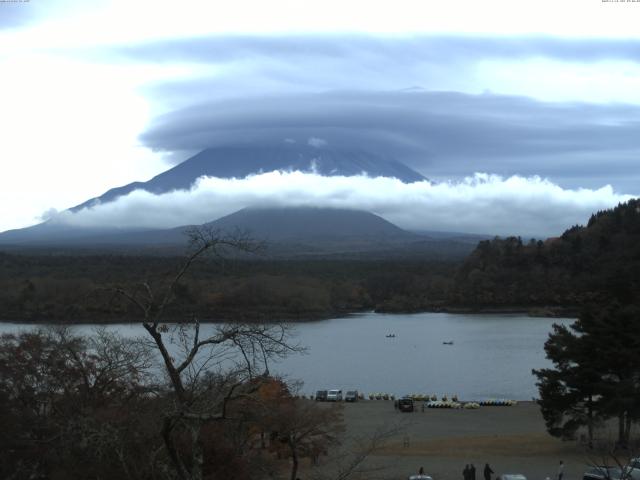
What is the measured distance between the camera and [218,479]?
8391 mm

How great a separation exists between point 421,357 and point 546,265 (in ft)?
153

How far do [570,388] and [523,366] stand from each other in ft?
70.4

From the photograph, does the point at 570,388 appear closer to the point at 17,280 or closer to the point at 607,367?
the point at 607,367

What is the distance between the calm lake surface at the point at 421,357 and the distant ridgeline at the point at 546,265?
13699 millimetres

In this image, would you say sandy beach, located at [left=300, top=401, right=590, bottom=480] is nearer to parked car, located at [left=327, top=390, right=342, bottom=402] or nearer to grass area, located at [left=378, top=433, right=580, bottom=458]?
grass area, located at [left=378, top=433, right=580, bottom=458]

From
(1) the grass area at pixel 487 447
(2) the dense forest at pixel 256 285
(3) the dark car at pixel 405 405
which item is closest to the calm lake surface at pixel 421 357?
(1) the grass area at pixel 487 447

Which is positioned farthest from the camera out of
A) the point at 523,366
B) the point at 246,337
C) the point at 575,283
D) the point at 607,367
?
the point at 575,283

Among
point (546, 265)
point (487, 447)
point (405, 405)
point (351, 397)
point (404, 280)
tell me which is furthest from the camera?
point (404, 280)

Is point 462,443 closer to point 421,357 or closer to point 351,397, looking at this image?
point 351,397

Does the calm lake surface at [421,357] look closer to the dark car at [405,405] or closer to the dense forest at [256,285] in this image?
the dark car at [405,405]

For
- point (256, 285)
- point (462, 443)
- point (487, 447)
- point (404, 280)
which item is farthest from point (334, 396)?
point (404, 280)

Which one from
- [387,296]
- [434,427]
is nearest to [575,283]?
[387,296]

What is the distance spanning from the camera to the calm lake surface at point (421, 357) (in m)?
33.2

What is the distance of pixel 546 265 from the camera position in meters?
86.9
